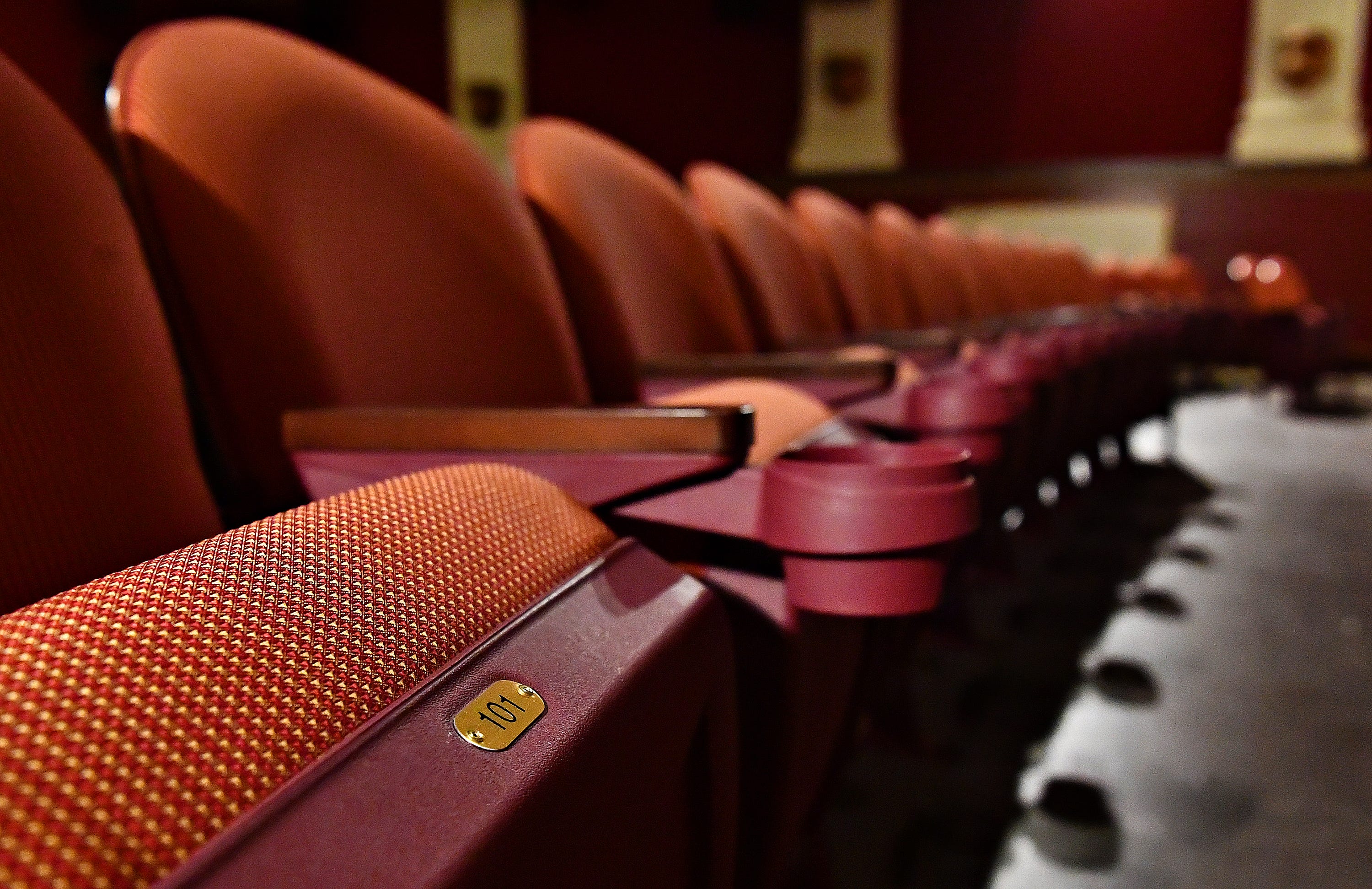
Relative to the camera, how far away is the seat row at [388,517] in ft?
0.34

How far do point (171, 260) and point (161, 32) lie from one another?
80 mm

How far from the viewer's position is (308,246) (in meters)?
0.31

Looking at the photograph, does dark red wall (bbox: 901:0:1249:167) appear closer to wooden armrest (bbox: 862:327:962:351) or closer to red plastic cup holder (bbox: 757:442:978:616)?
wooden armrest (bbox: 862:327:962:351)

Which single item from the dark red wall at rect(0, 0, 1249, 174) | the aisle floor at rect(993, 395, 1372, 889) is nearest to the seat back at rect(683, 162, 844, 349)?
the aisle floor at rect(993, 395, 1372, 889)

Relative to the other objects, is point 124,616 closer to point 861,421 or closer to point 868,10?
point 861,421

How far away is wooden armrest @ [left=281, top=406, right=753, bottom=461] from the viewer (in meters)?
0.24

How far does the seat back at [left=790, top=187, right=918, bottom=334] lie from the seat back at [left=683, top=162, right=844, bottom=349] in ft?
0.23

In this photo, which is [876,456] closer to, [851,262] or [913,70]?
[851,262]

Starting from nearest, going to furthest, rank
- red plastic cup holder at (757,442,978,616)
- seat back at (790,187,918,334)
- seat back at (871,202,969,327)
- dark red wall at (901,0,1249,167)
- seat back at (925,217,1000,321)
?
1. red plastic cup holder at (757,442,978,616)
2. seat back at (790,187,918,334)
3. seat back at (871,202,969,327)
4. seat back at (925,217,1000,321)
5. dark red wall at (901,0,1249,167)

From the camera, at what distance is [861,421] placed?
41 centimetres

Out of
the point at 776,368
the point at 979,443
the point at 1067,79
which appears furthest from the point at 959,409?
the point at 1067,79

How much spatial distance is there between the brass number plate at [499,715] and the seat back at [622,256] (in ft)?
1.13

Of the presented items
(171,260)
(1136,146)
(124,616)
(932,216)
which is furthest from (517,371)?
(1136,146)

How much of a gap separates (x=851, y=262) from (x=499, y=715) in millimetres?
920
